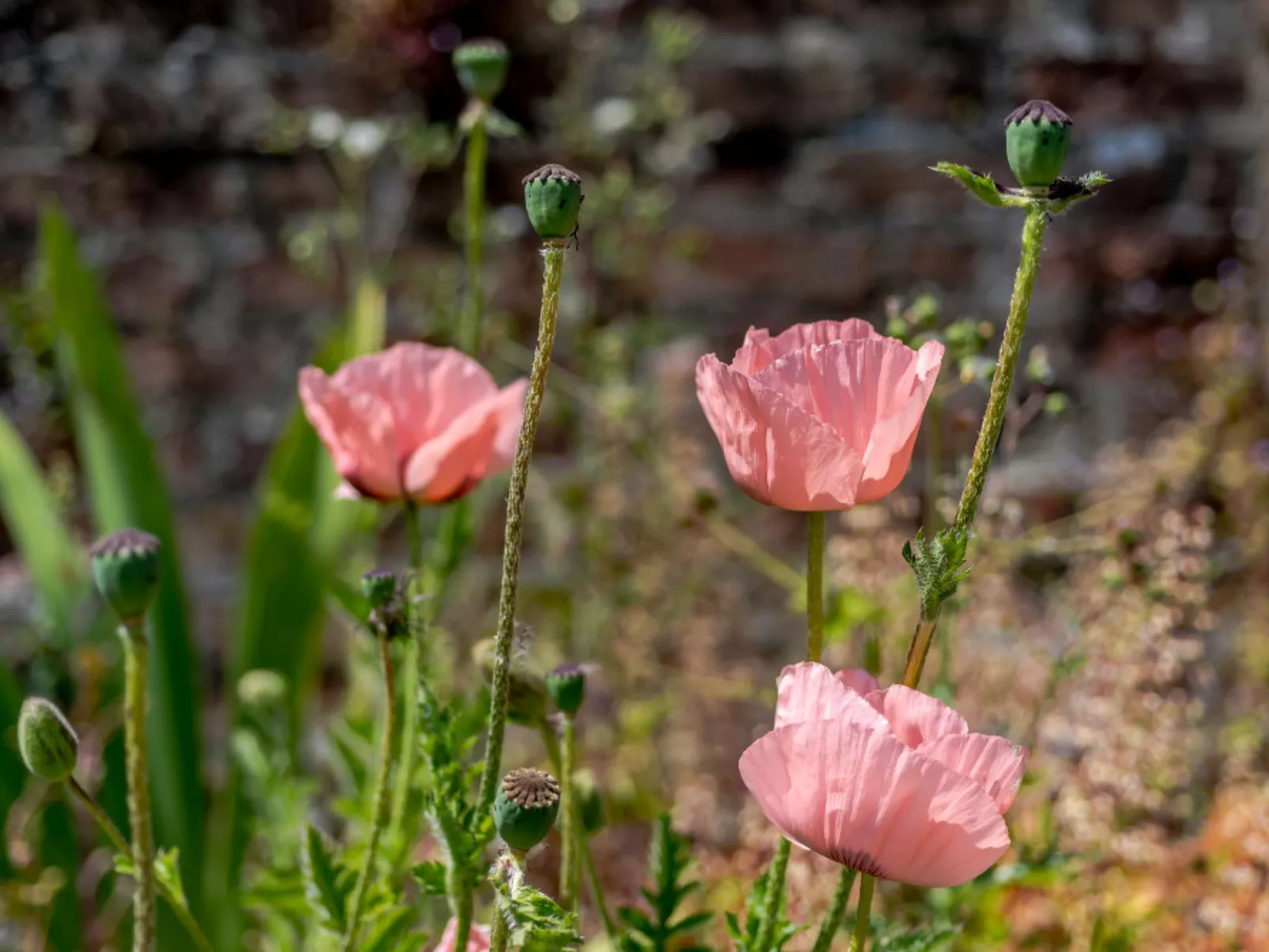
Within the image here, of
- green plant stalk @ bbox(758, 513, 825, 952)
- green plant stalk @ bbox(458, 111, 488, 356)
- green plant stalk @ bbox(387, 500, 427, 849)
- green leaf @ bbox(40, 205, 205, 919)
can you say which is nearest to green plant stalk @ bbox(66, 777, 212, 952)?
green plant stalk @ bbox(387, 500, 427, 849)

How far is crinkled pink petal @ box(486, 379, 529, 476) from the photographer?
1.89 ft

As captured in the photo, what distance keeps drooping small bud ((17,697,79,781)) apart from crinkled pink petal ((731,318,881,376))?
0.29 meters

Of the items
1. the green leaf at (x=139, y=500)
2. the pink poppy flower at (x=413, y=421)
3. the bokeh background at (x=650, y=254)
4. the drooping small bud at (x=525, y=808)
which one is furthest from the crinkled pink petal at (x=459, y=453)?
the bokeh background at (x=650, y=254)

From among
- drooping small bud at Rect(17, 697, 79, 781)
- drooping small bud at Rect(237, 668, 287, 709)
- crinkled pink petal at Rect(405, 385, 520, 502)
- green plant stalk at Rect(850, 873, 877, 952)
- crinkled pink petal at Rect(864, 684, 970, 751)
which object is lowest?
drooping small bud at Rect(237, 668, 287, 709)

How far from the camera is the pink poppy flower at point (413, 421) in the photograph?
56cm

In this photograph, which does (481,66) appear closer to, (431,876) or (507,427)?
(507,427)

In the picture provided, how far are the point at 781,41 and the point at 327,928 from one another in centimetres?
127

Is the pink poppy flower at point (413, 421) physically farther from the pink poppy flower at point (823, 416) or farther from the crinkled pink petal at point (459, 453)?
the pink poppy flower at point (823, 416)

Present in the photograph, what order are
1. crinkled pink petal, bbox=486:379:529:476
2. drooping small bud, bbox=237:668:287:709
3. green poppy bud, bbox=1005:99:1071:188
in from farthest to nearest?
drooping small bud, bbox=237:668:287:709, crinkled pink petal, bbox=486:379:529:476, green poppy bud, bbox=1005:99:1071:188

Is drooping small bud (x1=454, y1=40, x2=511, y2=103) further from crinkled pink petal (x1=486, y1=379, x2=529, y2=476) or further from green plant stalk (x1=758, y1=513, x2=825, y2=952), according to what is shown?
green plant stalk (x1=758, y1=513, x2=825, y2=952)

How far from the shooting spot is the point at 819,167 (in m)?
1.51

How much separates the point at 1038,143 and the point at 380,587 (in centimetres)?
30

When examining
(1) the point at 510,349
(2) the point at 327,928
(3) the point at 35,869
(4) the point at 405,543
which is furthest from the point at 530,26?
(2) the point at 327,928

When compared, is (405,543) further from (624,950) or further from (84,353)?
(624,950)
